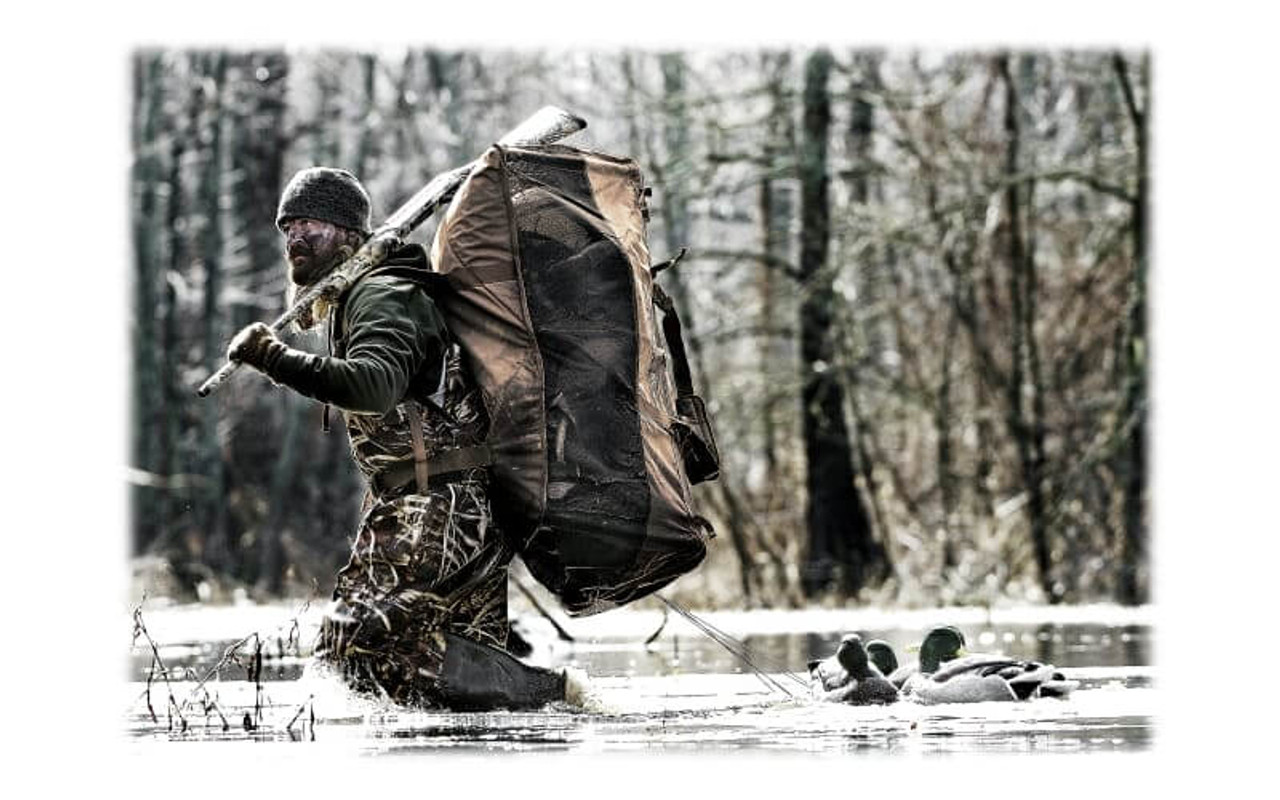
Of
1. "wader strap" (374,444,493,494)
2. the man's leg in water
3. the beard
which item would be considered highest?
the beard

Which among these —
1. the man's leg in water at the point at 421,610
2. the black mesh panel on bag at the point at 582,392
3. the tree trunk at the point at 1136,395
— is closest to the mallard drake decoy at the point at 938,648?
the black mesh panel on bag at the point at 582,392

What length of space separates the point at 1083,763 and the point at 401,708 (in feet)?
6.75

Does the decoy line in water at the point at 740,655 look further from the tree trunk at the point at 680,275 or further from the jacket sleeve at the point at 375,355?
the tree trunk at the point at 680,275

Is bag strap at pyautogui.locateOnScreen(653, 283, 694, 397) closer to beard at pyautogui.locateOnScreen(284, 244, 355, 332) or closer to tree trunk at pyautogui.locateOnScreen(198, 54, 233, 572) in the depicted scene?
beard at pyautogui.locateOnScreen(284, 244, 355, 332)

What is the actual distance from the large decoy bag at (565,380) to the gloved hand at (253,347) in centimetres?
69

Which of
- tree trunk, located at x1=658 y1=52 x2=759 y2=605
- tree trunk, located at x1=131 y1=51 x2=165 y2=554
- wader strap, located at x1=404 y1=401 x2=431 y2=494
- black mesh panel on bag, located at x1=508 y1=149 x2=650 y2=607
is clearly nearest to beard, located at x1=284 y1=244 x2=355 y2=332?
wader strap, located at x1=404 y1=401 x2=431 y2=494

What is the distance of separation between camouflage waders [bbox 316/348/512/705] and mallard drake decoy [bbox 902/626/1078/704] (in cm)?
151

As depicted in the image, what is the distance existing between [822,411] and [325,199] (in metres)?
12.2

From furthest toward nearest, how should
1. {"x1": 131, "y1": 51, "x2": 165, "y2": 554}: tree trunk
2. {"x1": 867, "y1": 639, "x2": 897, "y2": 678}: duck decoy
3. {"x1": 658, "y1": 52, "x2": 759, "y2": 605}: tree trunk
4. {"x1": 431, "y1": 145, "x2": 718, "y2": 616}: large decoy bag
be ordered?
{"x1": 131, "y1": 51, "x2": 165, "y2": 554}: tree trunk → {"x1": 658, "y1": 52, "x2": 759, "y2": 605}: tree trunk → {"x1": 867, "y1": 639, "x2": 897, "y2": 678}: duck decoy → {"x1": 431, "y1": 145, "x2": 718, "y2": 616}: large decoy bag

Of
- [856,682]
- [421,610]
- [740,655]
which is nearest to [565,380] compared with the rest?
[421,610]

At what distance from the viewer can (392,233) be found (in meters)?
6.55

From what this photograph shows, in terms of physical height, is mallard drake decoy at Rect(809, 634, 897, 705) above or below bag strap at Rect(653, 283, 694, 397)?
below

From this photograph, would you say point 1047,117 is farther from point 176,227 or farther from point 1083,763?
point 1083,763

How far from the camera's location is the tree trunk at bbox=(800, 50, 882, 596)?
722 inches
